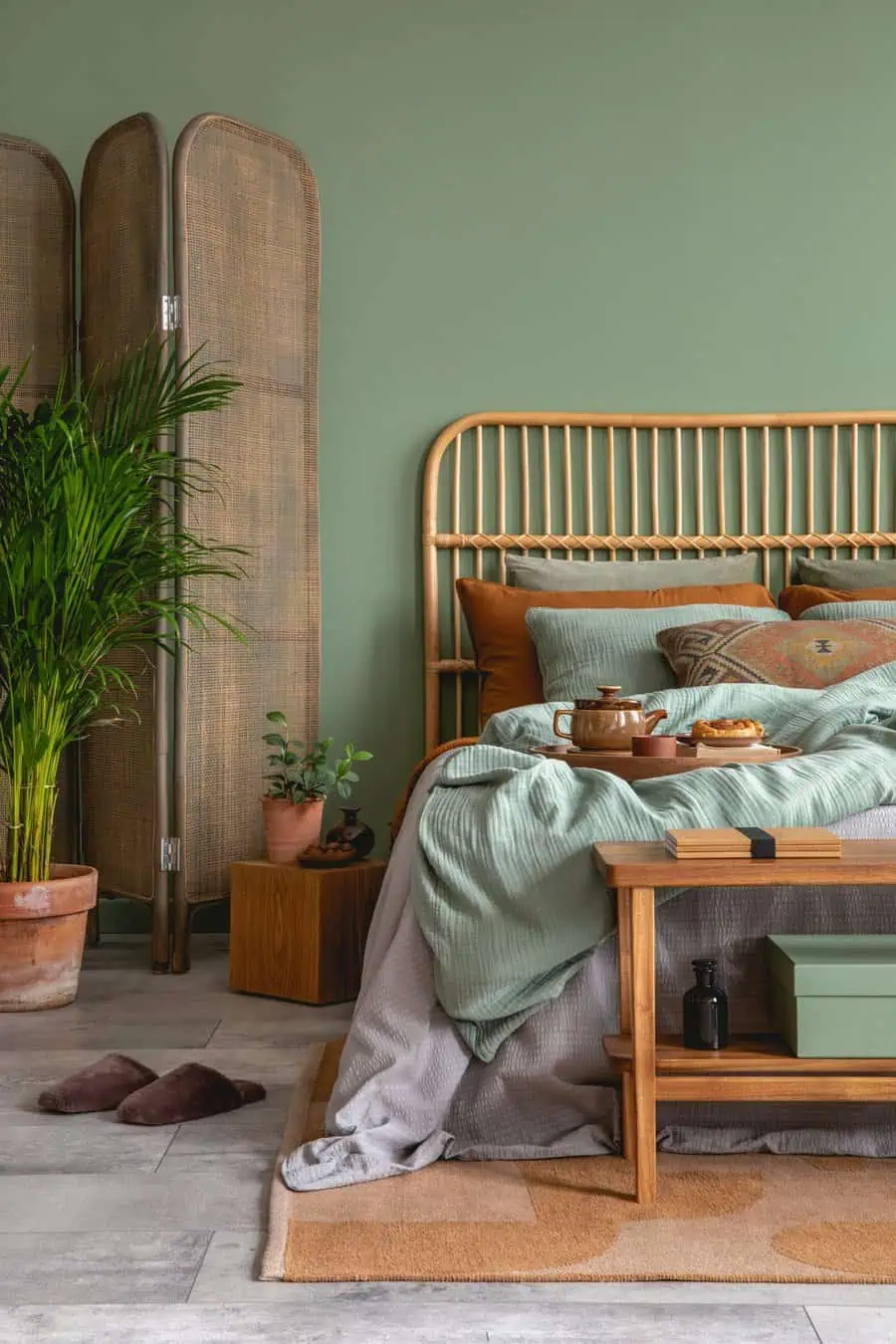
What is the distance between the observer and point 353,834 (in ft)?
10.8

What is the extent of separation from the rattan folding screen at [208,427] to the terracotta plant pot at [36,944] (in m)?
0.36

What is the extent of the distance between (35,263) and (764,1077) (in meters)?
2.93

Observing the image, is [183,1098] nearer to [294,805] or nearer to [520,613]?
[294,805]

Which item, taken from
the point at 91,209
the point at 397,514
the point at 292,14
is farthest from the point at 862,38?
the point at 91,209

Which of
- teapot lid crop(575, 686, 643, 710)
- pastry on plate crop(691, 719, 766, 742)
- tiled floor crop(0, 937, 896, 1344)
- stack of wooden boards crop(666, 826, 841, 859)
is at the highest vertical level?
teapot lid crop(575, 686, 643, 710)

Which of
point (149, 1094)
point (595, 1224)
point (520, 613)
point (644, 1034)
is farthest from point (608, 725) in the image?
point (520, 613)

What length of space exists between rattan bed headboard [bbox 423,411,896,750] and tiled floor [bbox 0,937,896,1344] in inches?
77.0

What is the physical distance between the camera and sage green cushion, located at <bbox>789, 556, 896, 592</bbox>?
3742 millimetres

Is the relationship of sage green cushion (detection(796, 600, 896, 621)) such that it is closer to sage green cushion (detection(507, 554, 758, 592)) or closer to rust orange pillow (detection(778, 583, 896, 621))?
rust orange pillow (detection(778, 583, 896, 621))

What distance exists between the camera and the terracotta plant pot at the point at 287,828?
3.29 m

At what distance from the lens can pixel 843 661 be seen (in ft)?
10.3

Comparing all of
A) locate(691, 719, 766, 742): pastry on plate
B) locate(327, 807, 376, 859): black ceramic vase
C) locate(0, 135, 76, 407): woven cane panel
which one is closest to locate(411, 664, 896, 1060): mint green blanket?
locate(691, 719, 766, 742): pastry on plate

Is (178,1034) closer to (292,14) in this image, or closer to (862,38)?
(292,14)

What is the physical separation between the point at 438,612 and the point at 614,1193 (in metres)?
2.32
